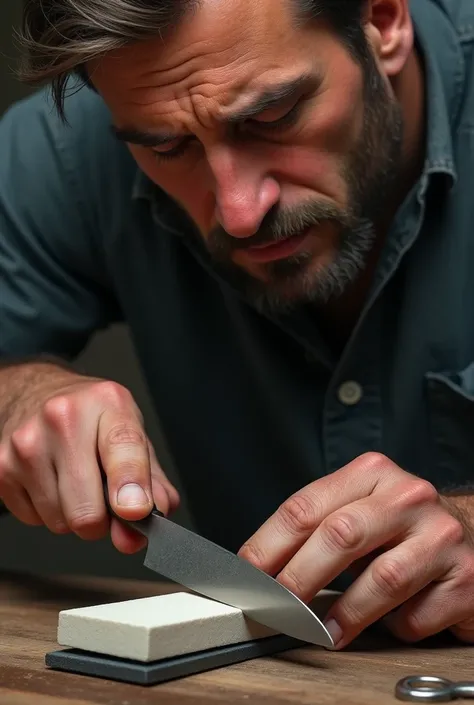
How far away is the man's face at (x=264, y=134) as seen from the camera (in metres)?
1.12

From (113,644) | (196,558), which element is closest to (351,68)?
(196,558)

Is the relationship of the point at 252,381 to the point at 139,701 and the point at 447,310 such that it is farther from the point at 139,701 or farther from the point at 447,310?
the point at 139,701

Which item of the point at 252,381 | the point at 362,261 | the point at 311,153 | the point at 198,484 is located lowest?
the point at 198,484

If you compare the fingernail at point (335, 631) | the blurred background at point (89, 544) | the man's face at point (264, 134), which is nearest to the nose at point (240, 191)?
the man's face at point (264, 134)

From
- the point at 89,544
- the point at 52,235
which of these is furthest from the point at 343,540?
the point at 89,544

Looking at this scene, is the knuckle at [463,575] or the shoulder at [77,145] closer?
the knuckle at [463,575]

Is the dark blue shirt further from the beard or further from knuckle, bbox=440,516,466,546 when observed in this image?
knuckle, bbox=440,516,466,546

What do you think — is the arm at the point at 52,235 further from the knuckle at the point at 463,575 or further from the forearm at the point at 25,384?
the knuckle at the point at 463,575

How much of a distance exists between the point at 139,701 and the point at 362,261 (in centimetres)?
72

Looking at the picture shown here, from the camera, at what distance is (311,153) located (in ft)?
3.97

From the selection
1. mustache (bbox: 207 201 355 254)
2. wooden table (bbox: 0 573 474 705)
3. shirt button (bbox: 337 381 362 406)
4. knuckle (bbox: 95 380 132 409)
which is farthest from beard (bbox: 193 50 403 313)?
wooden table (bbox: 0 573 474 705)

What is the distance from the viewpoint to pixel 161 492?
111cm

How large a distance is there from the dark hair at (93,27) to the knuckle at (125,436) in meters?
0.41

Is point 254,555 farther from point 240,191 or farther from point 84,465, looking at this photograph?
point 240,191
